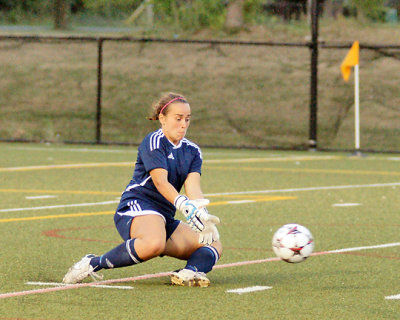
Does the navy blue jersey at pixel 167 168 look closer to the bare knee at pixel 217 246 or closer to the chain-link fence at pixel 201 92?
the bare knee at pixel 217 246

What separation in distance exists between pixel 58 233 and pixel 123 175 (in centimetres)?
647

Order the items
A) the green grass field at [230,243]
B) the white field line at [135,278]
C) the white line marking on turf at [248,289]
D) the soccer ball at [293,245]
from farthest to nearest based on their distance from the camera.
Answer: the soccer ball at [293,245]
the white line marking on turf at [248,289]
the white field line at [135,278]
the green grass field at [230,243]

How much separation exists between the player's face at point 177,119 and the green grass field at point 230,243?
3.52 feet

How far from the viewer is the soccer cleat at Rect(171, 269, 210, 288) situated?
25.7 ft

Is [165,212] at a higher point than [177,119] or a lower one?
lower

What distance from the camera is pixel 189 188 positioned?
8.09m

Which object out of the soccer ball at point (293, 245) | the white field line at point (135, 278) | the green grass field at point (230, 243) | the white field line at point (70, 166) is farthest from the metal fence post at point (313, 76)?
the soccer ball at point (293, 245)

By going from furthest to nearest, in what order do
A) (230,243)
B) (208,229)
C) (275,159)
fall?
(275,159), (230,243), (208,229)

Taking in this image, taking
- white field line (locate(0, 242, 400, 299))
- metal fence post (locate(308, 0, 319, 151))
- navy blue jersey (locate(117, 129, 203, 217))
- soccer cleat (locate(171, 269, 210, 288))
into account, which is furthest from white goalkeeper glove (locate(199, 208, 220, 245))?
metal fence post (locate(308, 0, 319, 151))

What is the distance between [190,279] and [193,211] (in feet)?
1.84

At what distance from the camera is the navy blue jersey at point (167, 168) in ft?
26.6

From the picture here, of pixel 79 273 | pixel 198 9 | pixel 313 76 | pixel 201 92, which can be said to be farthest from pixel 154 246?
pixel 198 9

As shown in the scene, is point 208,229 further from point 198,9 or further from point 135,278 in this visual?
point 198,9

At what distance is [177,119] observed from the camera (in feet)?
26.4
